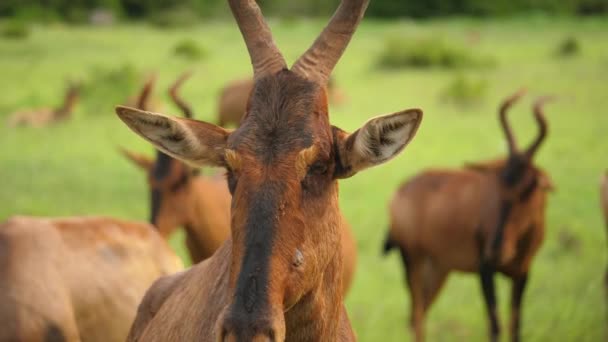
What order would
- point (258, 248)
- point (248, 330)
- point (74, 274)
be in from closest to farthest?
point (248, 330) < point (258, 248) < point (74, 274)

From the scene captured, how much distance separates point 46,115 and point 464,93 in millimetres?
9185

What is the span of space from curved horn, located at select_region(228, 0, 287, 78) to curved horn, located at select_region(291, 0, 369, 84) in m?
0.11

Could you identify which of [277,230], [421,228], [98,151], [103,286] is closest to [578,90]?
[98,151]

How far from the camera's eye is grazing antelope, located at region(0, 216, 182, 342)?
5352 millimetres

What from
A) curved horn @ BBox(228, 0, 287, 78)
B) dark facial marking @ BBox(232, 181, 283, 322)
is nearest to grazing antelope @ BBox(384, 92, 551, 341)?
curved horn @ BBox(228, 0, 287, 78)

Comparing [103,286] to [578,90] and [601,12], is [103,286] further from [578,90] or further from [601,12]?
[601,12]

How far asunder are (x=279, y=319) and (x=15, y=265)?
2800 mm

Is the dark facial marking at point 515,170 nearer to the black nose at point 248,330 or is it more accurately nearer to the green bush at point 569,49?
the black nose at point 248,330

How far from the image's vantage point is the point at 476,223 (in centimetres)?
962

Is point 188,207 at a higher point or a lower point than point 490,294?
higher

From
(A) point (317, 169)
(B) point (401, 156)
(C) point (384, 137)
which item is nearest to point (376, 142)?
(C) point (384, 137)

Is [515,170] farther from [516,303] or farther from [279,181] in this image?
[279,181]

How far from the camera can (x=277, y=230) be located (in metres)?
3.35

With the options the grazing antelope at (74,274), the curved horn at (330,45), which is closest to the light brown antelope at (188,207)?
the grazing antelope at (74,274)
